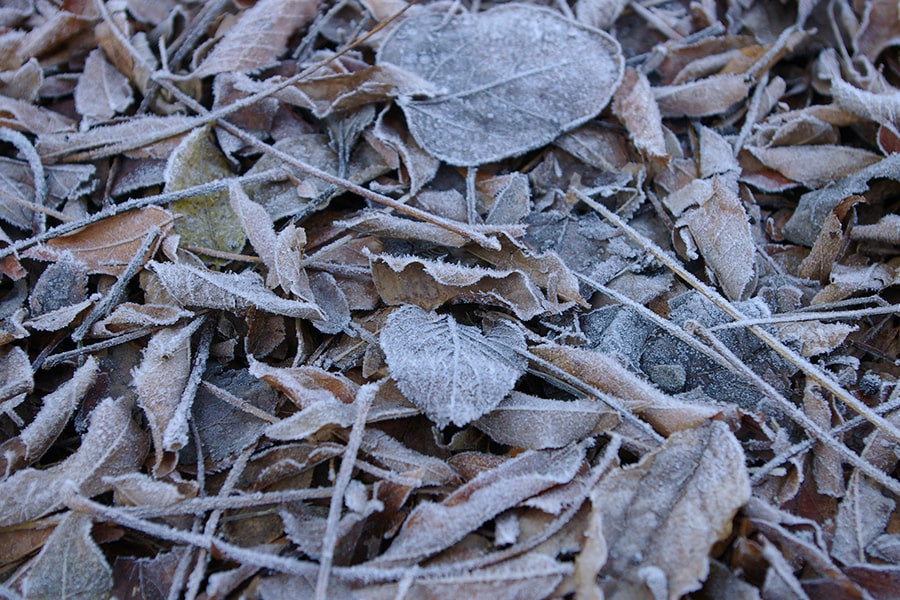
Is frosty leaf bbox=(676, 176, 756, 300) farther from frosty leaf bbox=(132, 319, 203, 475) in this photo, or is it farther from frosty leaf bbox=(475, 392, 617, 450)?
frosty leaf bbox=(132, 319, 203, 475)

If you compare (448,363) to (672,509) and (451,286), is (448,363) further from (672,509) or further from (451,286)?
(672,509)

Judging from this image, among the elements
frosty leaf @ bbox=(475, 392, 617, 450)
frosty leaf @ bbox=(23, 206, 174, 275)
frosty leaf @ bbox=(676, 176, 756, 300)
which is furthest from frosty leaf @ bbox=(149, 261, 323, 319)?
frosty leaf @ bbox=(676, 176, 756, 300)

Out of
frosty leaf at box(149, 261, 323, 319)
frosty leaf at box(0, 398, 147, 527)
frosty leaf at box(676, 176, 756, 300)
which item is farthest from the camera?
frosty leaf at box(676, 176, 756, 300)

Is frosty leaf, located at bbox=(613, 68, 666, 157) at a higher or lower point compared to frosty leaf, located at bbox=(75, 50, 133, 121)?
lower

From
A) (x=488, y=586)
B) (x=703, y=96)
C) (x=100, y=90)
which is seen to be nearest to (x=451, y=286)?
(x=488, y=586)

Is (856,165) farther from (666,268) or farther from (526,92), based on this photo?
(526,92)

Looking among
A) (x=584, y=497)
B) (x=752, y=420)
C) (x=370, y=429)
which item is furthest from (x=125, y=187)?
(x=752, y=420)
